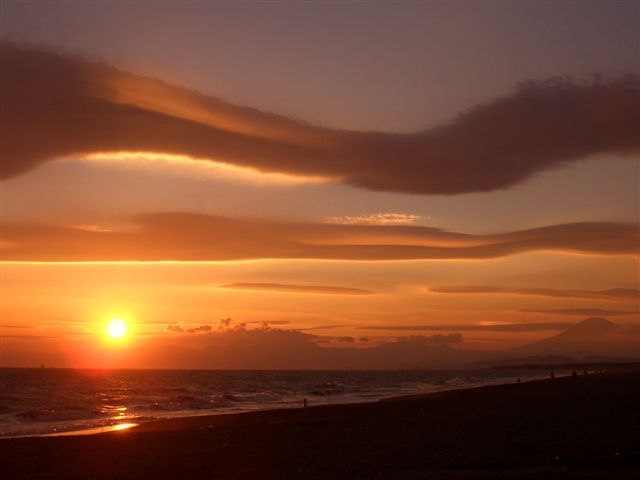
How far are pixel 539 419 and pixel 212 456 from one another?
15.0 meters

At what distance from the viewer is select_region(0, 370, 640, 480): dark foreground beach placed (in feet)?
61.6

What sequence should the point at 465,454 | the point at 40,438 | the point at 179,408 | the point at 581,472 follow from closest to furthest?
the point at 581,472, the point at 465,454, the point at 40,438, the point at 179,408

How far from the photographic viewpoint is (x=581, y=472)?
16.7m

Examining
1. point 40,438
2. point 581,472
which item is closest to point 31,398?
point 40,438

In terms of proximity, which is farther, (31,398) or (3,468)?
(31,398)

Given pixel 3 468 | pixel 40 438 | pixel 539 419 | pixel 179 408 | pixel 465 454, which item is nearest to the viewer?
pixel 465 454

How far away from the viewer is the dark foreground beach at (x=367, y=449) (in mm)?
18781

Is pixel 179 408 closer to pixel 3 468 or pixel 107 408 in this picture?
pixel 107 408

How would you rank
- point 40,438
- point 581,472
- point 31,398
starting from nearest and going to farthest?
point 581,472 → point 40,438 → point 31,398

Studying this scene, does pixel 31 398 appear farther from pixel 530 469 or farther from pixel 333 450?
pixel 530 469

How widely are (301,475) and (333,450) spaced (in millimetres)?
5394

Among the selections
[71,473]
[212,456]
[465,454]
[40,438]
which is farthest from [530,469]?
[40,438]

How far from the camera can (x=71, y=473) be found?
71.5 feet

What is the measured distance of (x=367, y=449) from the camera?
2420 cm
